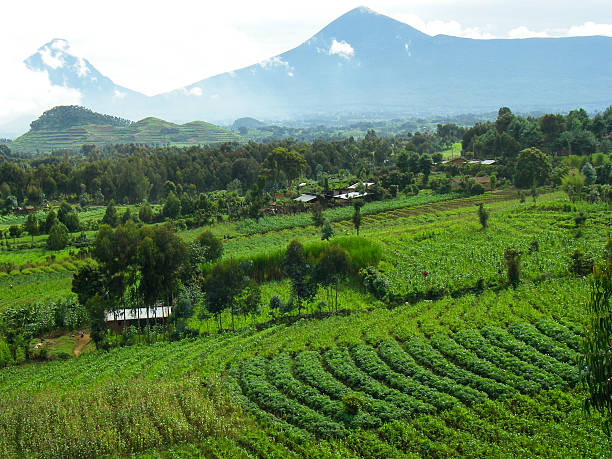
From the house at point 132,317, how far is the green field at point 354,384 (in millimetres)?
1818

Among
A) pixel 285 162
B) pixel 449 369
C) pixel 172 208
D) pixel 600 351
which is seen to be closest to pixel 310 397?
pixel 449 369

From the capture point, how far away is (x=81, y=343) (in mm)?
26703

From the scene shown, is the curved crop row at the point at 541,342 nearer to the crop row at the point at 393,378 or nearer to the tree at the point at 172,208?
the crop row at the point at 393,378

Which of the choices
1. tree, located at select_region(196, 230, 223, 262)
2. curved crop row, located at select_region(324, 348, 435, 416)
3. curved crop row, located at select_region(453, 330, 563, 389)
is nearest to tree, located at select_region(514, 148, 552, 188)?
tree, located at select_region(196, 230, 223, 262)

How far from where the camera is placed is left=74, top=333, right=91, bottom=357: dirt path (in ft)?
84.3

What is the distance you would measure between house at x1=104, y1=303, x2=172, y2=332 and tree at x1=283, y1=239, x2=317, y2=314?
761cm

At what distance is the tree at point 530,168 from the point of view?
5903 cm

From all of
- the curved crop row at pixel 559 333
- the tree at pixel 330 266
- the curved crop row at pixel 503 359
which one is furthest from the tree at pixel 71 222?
the curved crop row at pixel 559 333

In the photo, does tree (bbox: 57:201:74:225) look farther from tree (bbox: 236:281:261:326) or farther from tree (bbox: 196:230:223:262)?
tree (bbox: 236:281:261:326)

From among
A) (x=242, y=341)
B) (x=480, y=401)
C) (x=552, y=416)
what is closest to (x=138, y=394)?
(x=242, y=341)

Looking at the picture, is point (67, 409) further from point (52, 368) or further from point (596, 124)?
point (596, 124)

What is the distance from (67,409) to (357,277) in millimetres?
20178

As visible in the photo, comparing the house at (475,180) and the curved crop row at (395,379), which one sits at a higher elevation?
the house at (475,180)

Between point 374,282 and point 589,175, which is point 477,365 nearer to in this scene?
point 374,282
